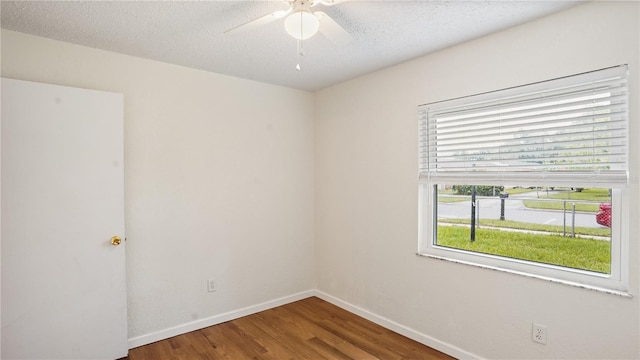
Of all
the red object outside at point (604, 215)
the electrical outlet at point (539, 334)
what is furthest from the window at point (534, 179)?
the electrical outlet at point (539, 334)

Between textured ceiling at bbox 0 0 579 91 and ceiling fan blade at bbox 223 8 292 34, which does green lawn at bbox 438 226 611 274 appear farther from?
ceiling fan blade at bbox 223 8 292 34

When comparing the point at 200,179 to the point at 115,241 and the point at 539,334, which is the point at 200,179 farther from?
the point at 539,334

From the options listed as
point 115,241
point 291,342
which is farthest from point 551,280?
point 115,241

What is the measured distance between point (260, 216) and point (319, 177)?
853mm

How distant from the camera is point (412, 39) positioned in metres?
2.36

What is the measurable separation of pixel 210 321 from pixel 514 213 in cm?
281

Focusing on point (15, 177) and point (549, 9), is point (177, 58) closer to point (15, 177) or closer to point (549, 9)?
point (15, 177)

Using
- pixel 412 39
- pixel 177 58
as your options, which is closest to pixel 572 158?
pixel 412 39

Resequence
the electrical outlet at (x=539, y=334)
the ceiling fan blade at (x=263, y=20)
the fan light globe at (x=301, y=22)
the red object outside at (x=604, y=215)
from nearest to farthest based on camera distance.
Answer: the fan light globe at (x=301, y=22) → the ceiling fan blade at (x=263, y=20) → the red object outside at (x=604, y=215) → the electrical outlet at (x=539, y=334)

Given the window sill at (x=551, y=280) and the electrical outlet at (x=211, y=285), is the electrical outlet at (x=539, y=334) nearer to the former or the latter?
the window sill at (x=551, y=280)

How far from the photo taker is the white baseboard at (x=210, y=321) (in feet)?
8.91

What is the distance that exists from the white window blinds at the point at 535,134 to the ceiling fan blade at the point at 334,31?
0.87 m

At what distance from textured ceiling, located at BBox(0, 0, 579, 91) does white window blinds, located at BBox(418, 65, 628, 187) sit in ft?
1.59

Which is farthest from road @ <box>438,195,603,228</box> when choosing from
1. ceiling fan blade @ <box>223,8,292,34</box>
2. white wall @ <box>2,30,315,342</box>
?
ceiling fan blade @ <box>223,8,292,34</box>
